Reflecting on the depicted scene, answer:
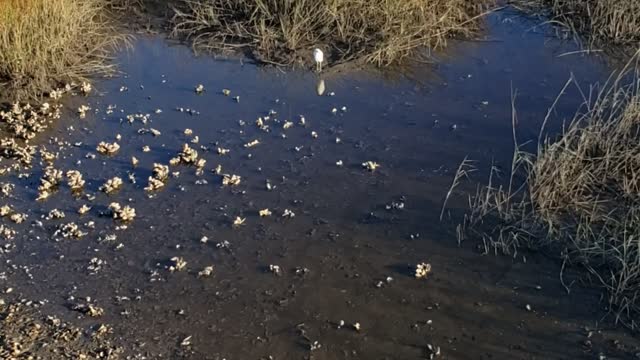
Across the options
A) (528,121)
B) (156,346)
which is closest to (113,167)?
(156,346)

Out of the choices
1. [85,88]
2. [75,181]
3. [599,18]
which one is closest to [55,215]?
[75,181]

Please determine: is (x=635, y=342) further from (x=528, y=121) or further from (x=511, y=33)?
(x=511, y=33)

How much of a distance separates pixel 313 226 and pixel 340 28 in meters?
2.45

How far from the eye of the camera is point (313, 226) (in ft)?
15.5

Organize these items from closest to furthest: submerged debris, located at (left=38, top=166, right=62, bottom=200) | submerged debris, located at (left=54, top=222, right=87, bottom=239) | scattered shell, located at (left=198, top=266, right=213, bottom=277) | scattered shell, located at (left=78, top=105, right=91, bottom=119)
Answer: scattered shell, located at (left=198, top=266, right=213, bottom=277) < submerged debris, located at (left=54, top=222, right=87, bottom=239) < submerged debris, located at (left=38, top=166, right=62, bottom=200) < scattered shell, located at (left=78, top=105, right=91, bottom=119)

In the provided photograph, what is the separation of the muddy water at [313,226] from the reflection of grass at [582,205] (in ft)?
0.52

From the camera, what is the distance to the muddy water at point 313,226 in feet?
12.9

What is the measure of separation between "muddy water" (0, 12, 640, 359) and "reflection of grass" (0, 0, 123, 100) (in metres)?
0.32

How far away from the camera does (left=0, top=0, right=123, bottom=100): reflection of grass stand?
6.27m

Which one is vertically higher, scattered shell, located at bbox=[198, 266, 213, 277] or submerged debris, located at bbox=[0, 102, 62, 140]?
submerged debris, located at bbox=[0, 102, 62, 140]

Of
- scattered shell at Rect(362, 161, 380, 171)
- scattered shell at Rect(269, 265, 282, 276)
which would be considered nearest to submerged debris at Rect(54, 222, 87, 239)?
scattered shell at Rect(269, 265, 282, 276)

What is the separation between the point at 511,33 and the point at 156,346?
4440 millimetres

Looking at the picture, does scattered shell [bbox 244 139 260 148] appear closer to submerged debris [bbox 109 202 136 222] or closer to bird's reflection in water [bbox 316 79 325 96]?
bird's reflection in water [bbox 316 79 325 96]

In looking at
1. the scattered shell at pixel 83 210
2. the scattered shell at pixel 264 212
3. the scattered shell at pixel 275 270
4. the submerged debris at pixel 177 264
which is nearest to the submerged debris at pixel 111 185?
the scattered shell at pixel 83 210
